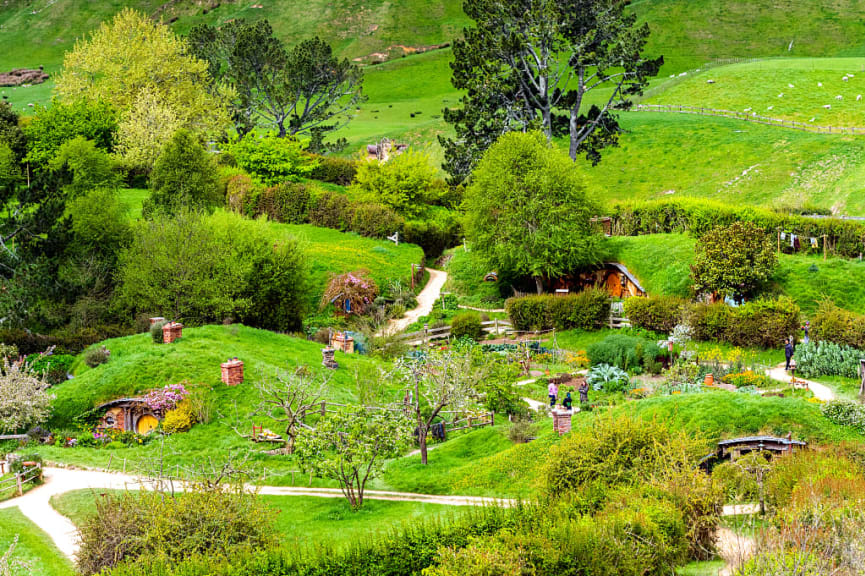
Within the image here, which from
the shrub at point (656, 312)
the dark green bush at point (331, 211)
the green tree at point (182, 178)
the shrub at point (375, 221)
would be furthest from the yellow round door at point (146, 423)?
the dark green bush at point (331, 211)

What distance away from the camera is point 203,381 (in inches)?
1475

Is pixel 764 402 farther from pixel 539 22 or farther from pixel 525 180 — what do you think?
pixel 539 22

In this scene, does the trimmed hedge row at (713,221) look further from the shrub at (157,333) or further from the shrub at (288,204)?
the shrub at (157,333)

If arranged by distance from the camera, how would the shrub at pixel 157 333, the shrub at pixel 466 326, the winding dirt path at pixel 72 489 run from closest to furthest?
the winding dirt path at pixel 72 489 → the shrub at pixel 157 333 → the shrub at pixel 466 326

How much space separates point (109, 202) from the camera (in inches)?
2223

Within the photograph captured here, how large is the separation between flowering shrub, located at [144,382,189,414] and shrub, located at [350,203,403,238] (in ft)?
107

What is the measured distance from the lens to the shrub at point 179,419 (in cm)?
3497

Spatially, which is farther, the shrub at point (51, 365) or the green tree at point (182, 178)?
the green tree at point (182, 178)

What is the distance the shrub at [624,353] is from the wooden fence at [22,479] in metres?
25.1

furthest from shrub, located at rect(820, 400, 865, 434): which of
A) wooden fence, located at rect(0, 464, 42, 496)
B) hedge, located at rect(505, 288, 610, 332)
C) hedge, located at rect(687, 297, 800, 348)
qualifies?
wooden fence, located at rect(0, 464, 42, 496)

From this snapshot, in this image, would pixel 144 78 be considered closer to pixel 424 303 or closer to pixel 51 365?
pixel 424 303

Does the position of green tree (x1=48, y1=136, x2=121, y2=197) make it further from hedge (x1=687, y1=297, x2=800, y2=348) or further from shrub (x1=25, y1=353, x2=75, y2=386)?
hedge (x1=687, y1=297, x2=800, y2=348)

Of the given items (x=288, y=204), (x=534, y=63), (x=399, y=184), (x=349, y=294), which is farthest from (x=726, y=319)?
(x=288, y=204)

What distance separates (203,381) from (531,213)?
25980 millimetres
